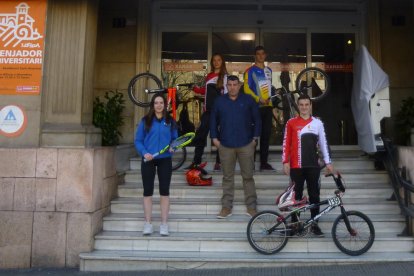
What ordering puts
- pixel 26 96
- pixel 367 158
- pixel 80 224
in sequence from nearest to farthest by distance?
pixel 80 224
pixel 26 96
pixel 367 158

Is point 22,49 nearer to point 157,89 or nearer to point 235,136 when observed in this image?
point 157,89

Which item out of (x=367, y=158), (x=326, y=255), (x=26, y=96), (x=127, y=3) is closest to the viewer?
(x=326, y=255)

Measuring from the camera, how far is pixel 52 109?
565 cm

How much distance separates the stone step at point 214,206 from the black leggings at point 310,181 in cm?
85

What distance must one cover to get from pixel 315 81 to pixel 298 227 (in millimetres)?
4270

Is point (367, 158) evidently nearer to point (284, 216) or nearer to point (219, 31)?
point (284, 216)

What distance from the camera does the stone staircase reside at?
4.90m

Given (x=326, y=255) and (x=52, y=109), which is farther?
(x=52, y=109)

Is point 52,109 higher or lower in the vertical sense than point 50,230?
higher

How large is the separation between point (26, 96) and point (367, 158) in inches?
237

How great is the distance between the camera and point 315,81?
27.2 feet

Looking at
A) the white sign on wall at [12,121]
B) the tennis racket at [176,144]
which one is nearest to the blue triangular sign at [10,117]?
the white sign on wall at [12,121]

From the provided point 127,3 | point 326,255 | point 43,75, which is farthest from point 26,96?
point 326,255

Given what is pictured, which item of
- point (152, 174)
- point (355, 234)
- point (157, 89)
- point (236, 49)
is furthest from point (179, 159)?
point (355, 234)
